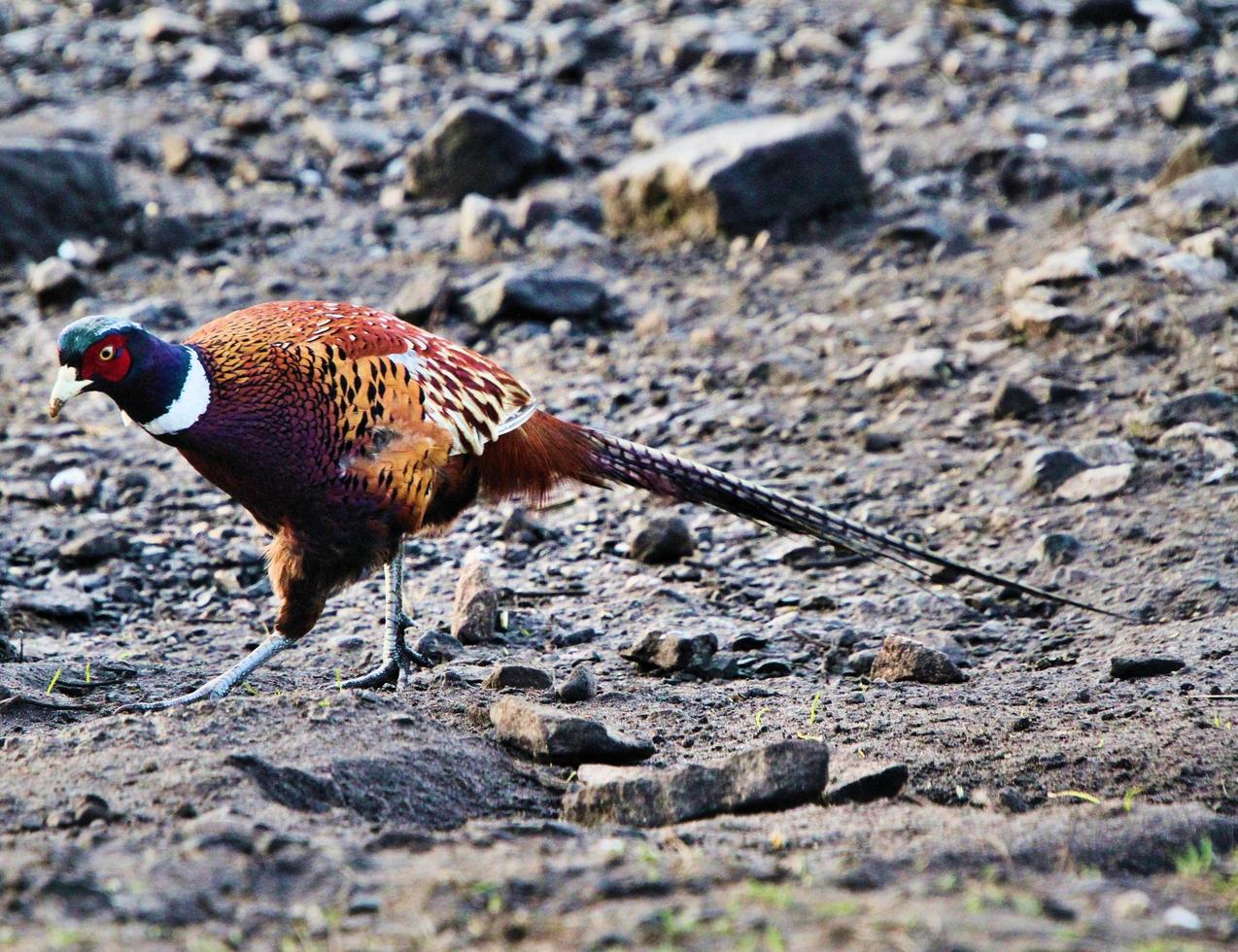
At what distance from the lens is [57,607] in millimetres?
5355

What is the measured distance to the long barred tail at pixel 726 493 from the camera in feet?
15.7

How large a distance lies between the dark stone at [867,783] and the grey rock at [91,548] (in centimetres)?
325

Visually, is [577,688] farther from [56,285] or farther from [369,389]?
[56,285]

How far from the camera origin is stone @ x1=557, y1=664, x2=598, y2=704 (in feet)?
14.3

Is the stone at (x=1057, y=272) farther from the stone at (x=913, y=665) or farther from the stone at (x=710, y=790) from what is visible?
the stone at (x=710, y=790)

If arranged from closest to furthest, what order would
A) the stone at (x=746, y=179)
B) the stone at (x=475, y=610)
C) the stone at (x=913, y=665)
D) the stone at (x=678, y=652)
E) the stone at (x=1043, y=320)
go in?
1. the stone at (x=913, y=665)
2. the stone at (x=678, y=652)
3. the stone at (x=475, y=610)
4. the stone at (x=1043, y=320)
5. the stone at (x=746, y=179)

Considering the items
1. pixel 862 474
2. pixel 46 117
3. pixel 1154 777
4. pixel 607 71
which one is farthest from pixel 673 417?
pixel 46 117

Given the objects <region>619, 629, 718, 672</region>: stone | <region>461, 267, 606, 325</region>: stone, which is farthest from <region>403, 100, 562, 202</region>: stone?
<region>619, 629, 718, 672</region>: stone

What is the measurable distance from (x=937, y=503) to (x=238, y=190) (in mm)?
5241

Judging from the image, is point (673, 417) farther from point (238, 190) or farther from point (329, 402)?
point (238, 190)

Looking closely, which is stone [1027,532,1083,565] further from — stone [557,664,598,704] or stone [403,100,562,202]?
stone [403,100,562,202]

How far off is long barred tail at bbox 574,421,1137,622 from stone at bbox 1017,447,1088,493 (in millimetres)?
933

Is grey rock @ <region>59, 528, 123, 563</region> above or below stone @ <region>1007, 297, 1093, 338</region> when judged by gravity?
below

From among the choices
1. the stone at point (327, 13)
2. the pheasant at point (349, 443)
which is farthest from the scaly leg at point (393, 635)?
the stone at point (327, 13)
